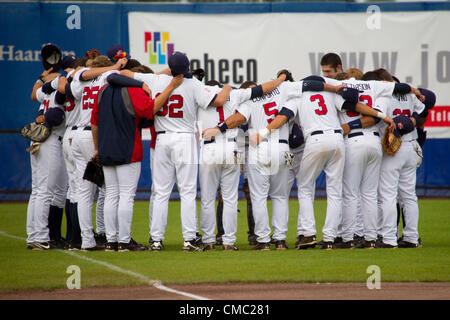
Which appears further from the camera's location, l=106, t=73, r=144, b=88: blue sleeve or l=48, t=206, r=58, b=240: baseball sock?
l=48, t=206, r=58, b=240: baseball sock

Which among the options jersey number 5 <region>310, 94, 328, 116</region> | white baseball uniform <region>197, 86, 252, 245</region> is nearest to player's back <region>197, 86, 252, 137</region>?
white baseball uniform <region>197, 86, 252, 245</region>

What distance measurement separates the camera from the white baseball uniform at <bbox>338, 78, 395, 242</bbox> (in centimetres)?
910

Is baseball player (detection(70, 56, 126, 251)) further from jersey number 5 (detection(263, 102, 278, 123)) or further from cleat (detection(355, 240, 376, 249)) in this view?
cleat (detection(355, 240, 376, 249))

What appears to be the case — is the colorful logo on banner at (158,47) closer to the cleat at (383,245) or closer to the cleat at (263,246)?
the cleat at (263,246)

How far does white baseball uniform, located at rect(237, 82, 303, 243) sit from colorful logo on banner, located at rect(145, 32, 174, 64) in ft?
25.8

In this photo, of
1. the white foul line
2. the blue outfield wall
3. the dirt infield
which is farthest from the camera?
the blue outfield wall

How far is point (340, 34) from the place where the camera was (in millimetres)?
16750

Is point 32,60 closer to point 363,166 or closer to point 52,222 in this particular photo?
point 52,222

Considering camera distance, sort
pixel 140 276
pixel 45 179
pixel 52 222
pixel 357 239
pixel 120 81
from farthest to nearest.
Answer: pixel 52 222, pixel 357 239, pixel 45 179, pixel 120 81, pixel 140 276

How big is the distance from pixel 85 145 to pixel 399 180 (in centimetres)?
407

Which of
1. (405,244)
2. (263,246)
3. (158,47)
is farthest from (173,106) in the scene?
Answer: (158,47)

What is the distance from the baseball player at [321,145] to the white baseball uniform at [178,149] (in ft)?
2.90

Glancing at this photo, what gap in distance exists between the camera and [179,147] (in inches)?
346
